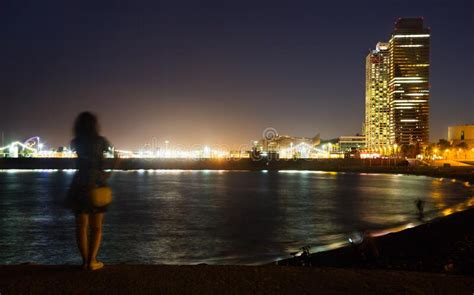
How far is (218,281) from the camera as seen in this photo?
18.1ft

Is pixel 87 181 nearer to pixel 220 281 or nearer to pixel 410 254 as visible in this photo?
pixel 220 281

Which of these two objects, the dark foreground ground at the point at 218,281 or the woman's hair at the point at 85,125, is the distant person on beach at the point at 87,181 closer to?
the woman's hair at the point at 85,125

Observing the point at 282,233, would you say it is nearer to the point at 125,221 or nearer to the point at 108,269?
the point at 125,221

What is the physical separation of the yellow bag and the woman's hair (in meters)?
0.65

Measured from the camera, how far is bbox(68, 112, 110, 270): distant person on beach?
5.71 meters

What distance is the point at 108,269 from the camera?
601cm

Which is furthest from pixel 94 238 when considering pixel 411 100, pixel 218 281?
pixel 411 100

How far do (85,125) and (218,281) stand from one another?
2.37 metres

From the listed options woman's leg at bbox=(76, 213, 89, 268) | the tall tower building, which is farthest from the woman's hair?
the tall tower building

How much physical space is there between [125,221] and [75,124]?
14926mm

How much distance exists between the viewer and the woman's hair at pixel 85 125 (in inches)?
229

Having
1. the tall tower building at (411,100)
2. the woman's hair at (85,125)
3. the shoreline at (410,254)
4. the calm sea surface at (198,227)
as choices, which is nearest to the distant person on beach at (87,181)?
the woman's hair at (85,125)

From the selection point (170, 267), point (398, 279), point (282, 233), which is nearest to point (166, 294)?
point (170, 267)

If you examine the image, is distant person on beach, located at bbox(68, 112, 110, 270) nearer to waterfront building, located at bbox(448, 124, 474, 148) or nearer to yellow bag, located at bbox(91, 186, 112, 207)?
yellow bag, located at bbox(91, 186, 112, 207)
